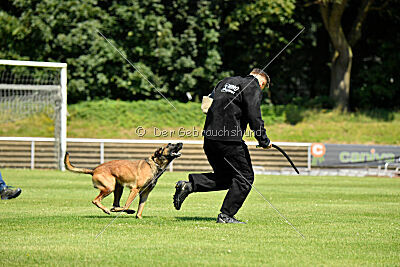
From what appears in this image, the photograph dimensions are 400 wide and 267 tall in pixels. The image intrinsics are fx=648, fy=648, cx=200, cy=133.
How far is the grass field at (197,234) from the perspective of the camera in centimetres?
611

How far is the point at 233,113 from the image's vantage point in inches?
334

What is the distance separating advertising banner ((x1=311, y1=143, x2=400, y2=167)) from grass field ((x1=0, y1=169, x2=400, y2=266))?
10.5 meters

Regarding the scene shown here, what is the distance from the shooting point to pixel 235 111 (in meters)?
8.49

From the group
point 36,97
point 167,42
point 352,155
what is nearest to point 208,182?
point 352,155

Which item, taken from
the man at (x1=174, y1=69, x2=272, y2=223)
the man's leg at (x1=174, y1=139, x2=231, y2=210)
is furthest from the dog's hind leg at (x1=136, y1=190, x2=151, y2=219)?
the man at (x1=174, y1=69, x2=272, y2=223)

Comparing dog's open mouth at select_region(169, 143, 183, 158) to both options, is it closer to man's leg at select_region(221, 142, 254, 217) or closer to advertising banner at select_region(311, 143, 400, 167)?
man's leg at select_region(221, 142, 254, 217)

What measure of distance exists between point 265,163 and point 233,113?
16614 mm

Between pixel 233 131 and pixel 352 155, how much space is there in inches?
641

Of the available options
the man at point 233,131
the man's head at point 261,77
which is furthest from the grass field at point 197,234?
the man's head at point 261,77

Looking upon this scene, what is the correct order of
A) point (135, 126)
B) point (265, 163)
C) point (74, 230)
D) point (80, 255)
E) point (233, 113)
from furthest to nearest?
point (135, 126)
point (265, 163)
point (233, 113)
point (74, 230)
point (80, 255)

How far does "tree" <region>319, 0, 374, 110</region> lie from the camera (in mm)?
30094

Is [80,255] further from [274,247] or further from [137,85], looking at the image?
[137,85]

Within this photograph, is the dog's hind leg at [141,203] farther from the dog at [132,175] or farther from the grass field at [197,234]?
the grass field at [197,234]

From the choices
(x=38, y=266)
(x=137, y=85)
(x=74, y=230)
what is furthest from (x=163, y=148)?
(x=137, y=85)
